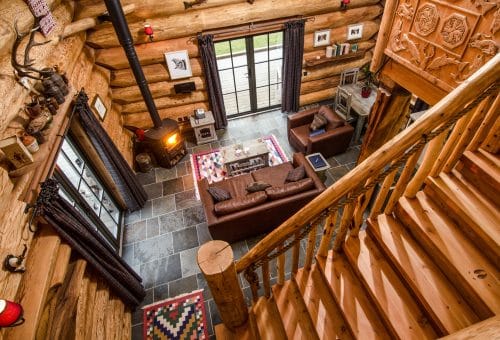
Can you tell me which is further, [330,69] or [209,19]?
[330,69]

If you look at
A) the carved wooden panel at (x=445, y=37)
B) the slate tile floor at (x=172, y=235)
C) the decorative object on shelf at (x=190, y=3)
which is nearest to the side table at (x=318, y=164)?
the slate tile floor at (x=172, y=235)

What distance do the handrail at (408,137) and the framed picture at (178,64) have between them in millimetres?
5372

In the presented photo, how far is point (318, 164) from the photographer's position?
217 inches

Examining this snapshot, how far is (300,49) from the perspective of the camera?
264 inches

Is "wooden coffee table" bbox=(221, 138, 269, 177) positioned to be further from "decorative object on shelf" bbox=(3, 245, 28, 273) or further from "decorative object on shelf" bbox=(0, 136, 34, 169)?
"decorative object on shelf" bbox=(3, 245, 28, 273)

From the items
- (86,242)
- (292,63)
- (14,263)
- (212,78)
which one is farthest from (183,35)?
(14,263)

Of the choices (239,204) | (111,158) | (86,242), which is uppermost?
(111,158)

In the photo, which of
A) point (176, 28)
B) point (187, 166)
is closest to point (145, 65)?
point (176, 28)

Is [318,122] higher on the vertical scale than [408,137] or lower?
higher

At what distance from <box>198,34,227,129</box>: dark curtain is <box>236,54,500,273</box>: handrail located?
5250mm

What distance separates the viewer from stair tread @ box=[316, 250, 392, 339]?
212 centimetres

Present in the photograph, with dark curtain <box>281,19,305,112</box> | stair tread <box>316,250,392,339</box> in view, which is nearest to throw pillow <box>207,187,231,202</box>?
stair tread <box>316,250,392,339</box>

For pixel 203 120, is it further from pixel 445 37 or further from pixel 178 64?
pixel 445 37

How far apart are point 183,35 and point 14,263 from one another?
528 centimetres
